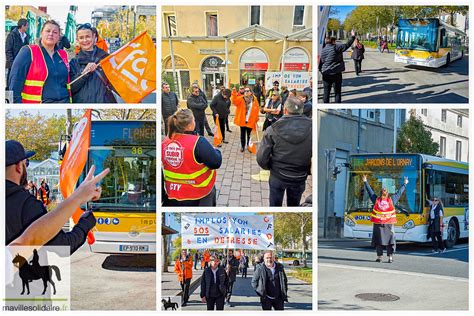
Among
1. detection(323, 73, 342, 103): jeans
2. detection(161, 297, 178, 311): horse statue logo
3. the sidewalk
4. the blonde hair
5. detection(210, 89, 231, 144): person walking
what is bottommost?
detection(161, 297, 178, 311): horse statue logo

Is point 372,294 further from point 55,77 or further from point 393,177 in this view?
point 55,77

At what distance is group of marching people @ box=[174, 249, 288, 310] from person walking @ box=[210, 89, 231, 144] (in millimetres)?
1111

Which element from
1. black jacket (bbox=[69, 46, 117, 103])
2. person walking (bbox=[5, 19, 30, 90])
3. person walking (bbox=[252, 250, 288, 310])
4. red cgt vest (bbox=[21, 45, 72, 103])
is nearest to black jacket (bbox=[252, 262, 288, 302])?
person walking (bbox=[252, 250, 288, 310])

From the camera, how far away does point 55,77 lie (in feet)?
24.7

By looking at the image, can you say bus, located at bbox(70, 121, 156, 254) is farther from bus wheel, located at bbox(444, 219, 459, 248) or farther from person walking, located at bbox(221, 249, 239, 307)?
bus wheel, located at bbox(444, 219, 459, 248)

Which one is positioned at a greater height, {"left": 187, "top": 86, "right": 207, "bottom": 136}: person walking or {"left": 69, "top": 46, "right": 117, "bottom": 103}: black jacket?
{"left": 69, "top": 46, "right": 117, "bottom": 103}: black jacket

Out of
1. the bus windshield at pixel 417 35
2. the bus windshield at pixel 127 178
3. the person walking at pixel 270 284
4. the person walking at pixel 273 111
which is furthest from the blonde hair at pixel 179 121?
the bus windshield at pixel 417 35

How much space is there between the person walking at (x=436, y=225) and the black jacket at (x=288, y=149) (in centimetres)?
139

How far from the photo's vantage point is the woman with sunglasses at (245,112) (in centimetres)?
754

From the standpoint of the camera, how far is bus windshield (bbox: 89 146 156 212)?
752cm

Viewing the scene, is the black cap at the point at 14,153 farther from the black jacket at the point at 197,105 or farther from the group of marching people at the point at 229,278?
the group of marching people at the point at 229,278

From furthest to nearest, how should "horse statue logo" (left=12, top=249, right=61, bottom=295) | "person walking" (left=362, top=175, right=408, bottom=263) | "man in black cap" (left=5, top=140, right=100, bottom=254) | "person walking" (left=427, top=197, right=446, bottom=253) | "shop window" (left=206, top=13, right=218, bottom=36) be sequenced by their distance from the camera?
"person walking" (left=427, top=197, right=446, bottom=253)
"person walking" (left=362, top=175, right=408, bottom=263)
"shop window" (left=206, top=13, right=218, bottom=36)
"horse statue logo" (left=12, top=249, right=61, bottom=295)
"man in black cap" (left=5, top=140, right=100, bottom=254)

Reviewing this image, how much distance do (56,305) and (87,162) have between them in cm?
135

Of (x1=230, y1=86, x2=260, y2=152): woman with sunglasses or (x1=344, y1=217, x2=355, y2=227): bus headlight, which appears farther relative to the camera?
(x1=344, y1=217, x2=355, y2=227): bus headlight
